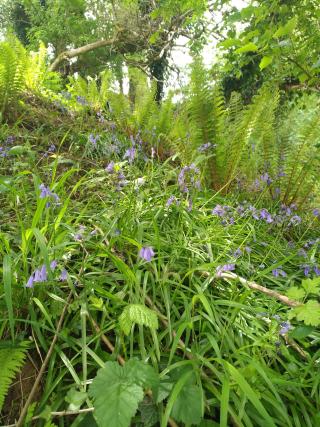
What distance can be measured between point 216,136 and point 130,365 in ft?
6.56

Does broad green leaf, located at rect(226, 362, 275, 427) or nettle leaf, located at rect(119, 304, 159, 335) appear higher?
nettle leaf, located at rect(119, 304, 159, 335)

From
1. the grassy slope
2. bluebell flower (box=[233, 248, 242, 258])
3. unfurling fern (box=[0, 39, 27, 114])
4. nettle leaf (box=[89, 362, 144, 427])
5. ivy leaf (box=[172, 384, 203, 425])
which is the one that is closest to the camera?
nettle leaf (box=[89, 362, 144, 427])

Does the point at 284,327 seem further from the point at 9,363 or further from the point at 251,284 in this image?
the point at 9,363

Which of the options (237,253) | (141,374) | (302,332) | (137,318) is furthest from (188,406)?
(237,253)

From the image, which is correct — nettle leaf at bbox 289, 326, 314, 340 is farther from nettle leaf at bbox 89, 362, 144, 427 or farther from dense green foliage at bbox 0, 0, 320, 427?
nettle leaf at bbox 89, 362, 144, 427

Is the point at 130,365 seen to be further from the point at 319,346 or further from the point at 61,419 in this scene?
the point at 319,346

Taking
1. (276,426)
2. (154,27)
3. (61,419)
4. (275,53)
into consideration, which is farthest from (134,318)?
(154,27)

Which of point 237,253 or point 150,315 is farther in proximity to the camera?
point 237,253

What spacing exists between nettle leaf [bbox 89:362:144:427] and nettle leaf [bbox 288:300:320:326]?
17.9 inches

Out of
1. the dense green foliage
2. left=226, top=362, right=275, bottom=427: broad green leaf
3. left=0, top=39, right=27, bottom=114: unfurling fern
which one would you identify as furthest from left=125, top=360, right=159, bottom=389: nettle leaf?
left=0, top=39, right=27, bottom=114: unfurling fern

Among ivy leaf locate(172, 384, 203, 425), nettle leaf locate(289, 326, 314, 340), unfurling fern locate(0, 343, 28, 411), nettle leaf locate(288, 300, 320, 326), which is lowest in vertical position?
unfurling fern locate(0, 343, 28, 411)

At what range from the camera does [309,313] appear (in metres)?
0.91

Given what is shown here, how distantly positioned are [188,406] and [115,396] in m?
0.21

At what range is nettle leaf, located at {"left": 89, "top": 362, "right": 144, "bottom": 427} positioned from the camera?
0.78 m
